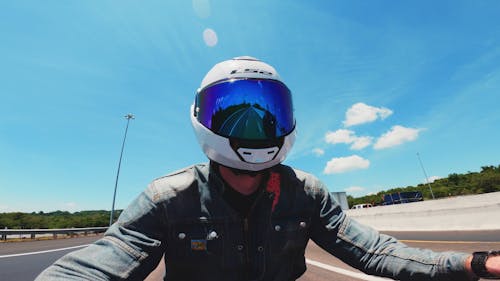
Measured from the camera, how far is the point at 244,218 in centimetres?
188

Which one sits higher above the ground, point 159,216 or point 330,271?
point 159,216

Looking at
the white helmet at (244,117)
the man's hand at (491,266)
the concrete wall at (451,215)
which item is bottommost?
the concrete wall at (451,215)

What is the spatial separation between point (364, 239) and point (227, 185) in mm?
962

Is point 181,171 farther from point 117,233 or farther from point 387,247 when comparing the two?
point 387,247

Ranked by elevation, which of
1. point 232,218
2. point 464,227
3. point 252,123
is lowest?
point 464,227

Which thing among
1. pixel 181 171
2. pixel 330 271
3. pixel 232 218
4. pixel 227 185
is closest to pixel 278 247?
pixel 232 218

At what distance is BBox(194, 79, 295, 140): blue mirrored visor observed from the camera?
1.83 metres

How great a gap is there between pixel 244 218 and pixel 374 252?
850 millimetres

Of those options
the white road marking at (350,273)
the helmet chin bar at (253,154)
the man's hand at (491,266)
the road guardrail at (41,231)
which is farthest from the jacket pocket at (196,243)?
the road guardrail at (41,231)

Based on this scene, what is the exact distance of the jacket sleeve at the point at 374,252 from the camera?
5.28 ft

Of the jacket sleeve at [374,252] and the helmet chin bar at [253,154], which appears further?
the helmet chin bar at [253,154]

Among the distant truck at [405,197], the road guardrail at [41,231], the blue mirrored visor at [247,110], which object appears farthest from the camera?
the distant truck at [405,197]

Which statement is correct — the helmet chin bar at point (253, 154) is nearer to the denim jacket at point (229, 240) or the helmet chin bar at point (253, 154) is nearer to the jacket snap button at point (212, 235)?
the denim jacket at point (229, 240)

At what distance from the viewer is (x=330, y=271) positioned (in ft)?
20.4
